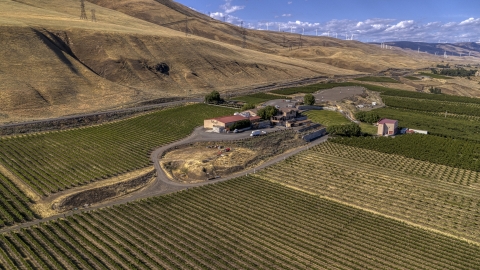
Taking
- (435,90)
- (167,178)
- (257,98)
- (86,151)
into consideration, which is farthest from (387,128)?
(435,90)

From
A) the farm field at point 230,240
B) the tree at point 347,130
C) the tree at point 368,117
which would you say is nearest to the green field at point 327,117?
the tree at point 368,117

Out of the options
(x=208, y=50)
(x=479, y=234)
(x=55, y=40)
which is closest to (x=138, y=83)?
(x=55, y=40)

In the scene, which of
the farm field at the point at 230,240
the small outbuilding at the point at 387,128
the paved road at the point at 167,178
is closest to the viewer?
the farm field at the point at 230,240

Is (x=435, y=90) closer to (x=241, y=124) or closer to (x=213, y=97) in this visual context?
(x=213, y=97)

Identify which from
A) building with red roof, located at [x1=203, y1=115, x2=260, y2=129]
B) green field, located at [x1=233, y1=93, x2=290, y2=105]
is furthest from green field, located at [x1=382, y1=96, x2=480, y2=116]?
building with red roof, located at [x1=203, y1=115, x2=260, y2=129]

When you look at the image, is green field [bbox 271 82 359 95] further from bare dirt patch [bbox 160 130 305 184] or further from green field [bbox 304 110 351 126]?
bare dirt patch [bbox 160 130 305 184]

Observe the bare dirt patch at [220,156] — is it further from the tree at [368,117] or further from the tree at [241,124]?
the tree at [368,117]

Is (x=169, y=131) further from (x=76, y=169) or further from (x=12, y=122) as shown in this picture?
(x=12, y=122)
